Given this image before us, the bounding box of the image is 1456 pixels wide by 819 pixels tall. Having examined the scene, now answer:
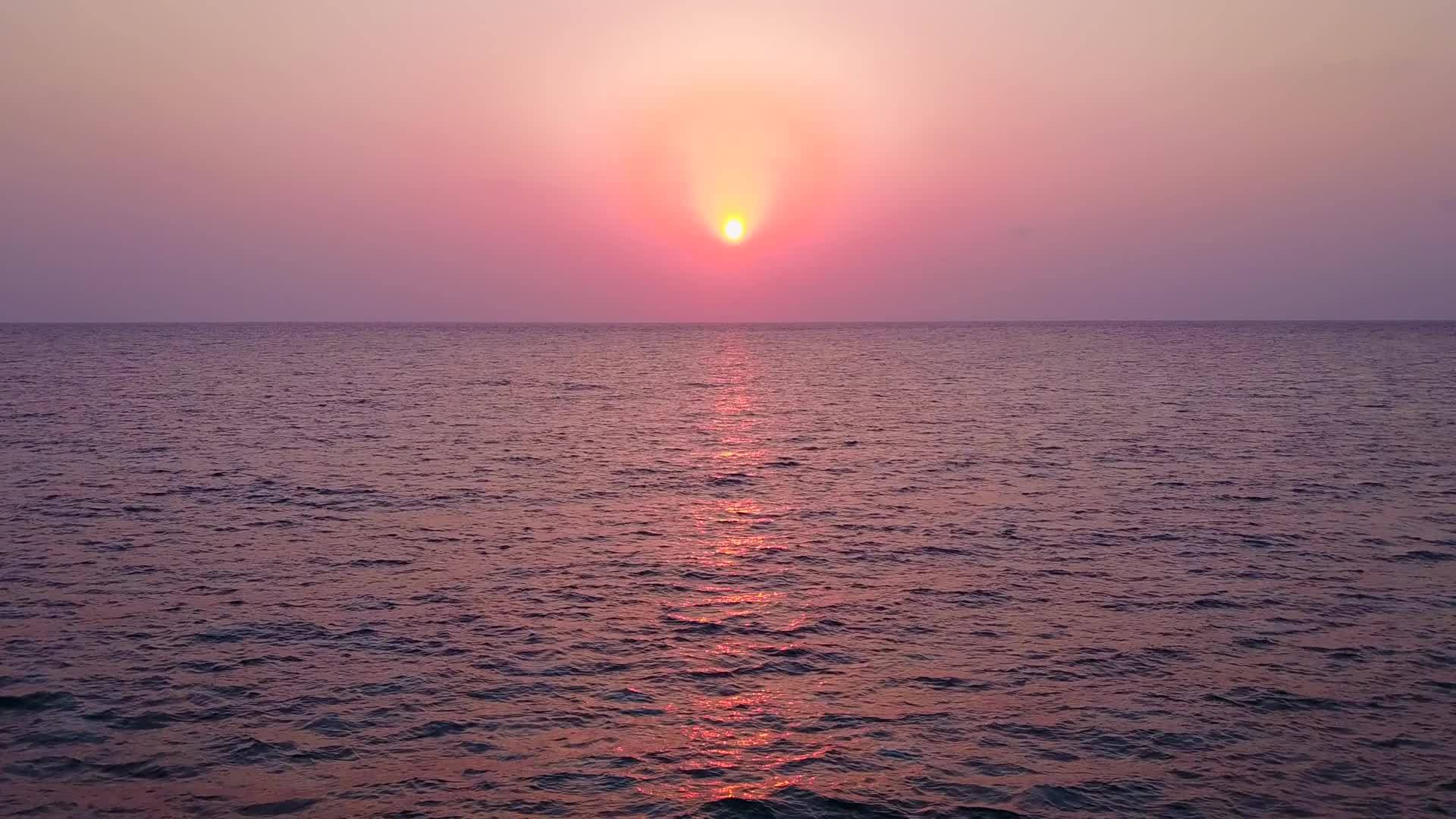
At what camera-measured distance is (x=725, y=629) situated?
2375cm

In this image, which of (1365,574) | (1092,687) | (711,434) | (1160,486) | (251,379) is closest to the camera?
(1092,687)

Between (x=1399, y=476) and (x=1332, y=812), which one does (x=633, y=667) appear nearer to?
(x=1332, y=812)

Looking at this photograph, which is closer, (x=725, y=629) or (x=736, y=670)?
(x=736, y=670)

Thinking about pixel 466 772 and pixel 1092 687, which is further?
pixel 1092 687

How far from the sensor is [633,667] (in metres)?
21.0

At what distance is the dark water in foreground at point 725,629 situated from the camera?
16.0m

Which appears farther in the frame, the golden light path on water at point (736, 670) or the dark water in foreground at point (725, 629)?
the golden light path on water at point (736, 670)

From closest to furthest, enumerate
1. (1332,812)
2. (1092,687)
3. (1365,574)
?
1. (1332,812)
2. (1092,687)
3. (1365,574)

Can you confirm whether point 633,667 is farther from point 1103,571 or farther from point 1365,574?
point 1365,574

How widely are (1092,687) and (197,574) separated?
75.7ft

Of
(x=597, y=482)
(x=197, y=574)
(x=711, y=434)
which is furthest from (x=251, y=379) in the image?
(x=197, y=574)

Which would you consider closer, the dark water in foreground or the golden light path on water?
the dark water in foreground

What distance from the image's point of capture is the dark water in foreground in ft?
52.5

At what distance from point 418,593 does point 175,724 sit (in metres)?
8.88
